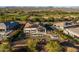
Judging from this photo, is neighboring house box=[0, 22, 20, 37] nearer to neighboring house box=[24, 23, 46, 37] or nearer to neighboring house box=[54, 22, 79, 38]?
neighboring house box=[24, 23, 46, 37]

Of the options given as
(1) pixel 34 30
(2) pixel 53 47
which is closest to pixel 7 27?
(1) pixel 34 30

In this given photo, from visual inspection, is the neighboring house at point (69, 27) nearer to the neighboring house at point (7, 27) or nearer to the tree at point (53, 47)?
the tree at point (53, 47)

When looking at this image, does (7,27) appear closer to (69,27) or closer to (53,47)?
(53,47)

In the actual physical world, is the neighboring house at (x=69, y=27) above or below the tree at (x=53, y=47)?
above

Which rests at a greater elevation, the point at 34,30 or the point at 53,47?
the point at 34,30

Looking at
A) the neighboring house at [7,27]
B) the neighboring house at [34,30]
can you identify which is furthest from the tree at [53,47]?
the neighboring house at [7,27]
